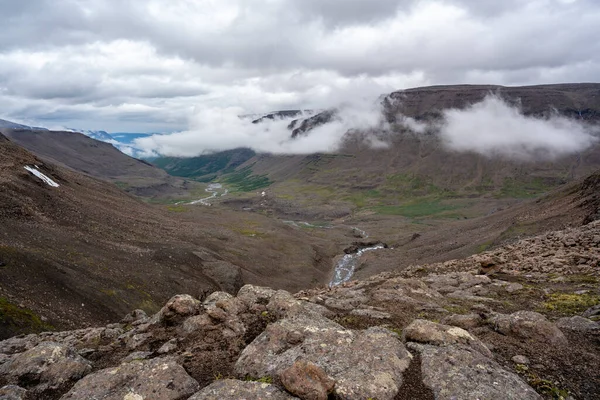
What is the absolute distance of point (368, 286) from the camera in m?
Answer: 23.0

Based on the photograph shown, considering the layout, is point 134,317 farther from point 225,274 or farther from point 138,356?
point 225,274

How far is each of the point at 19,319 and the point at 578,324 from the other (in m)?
35.6

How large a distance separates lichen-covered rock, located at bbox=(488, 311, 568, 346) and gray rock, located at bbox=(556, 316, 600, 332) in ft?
3.62

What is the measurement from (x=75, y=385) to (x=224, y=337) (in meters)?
4.60

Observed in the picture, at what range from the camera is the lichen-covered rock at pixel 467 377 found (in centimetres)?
923

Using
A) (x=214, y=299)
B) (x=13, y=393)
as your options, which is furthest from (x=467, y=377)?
(x=13, y=393)

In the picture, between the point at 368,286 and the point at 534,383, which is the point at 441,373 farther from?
the point at 368,286

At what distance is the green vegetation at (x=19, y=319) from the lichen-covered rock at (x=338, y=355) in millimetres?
25283

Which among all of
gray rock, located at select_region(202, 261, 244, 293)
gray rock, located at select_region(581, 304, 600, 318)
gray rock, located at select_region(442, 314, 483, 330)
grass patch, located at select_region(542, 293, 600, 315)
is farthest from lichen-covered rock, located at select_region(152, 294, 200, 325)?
gray rock, located at select_region(202, 261, 244, 293)

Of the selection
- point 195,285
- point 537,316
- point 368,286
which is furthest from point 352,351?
point 195,285

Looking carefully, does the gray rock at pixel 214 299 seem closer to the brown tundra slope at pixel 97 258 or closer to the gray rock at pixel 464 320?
the gray rock at pixel 464 320

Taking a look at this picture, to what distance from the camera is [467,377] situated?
988 cm

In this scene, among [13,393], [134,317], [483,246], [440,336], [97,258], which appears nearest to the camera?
[13,393]

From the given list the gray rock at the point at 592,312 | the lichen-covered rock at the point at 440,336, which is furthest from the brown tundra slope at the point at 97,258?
the gray rock at the point at 592,312
